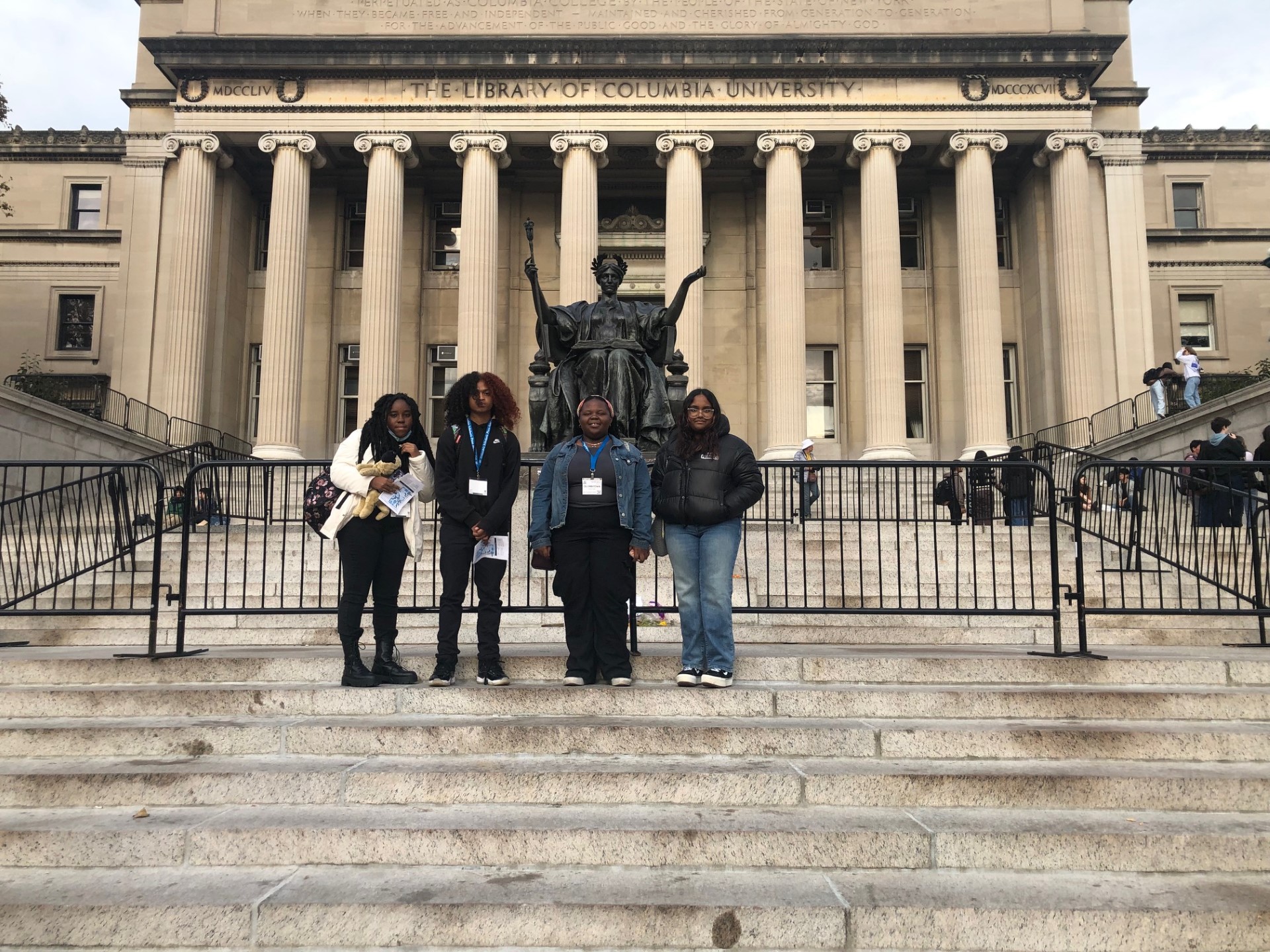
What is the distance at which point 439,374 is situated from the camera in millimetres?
29031

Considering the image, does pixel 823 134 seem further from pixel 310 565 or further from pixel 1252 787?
pixel 1252 787

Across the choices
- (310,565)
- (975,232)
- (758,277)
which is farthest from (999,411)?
(310,565)

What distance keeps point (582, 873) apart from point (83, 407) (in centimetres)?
3057

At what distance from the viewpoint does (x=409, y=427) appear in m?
6.52

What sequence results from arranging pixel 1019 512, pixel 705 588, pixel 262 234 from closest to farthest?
pixel 705 588
pixel 1019 512
pixel 262 234

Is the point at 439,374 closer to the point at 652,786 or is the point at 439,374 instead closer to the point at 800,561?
the point at 800,561

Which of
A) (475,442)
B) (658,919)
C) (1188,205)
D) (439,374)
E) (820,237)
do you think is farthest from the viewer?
(1188,205)

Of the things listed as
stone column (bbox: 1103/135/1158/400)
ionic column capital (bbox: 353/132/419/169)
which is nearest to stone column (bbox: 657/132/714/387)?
ionic column capital (bbox: 353/132/419/169)

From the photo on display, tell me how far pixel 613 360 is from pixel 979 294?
16.9m

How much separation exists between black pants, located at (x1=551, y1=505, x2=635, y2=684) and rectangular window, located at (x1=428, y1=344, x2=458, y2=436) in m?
23.1

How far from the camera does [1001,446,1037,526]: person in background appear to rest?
9.31 meters

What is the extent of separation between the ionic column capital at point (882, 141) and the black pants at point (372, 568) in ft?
74.6

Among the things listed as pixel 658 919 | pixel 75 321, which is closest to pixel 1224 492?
pixel 658 919

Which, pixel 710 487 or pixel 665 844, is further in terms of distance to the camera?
pixel 710 487
